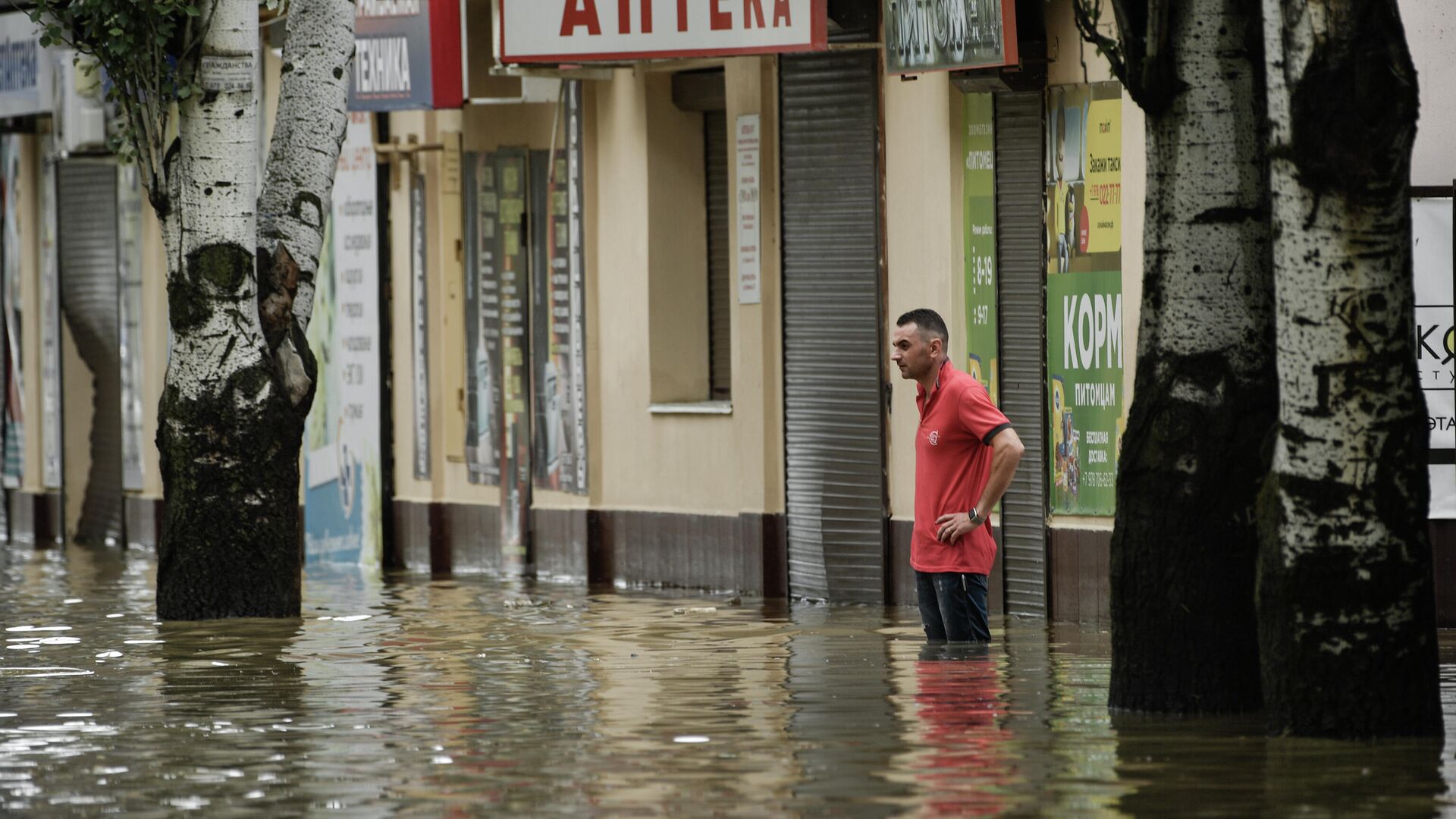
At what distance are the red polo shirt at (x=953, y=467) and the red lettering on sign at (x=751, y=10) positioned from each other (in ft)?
17.0

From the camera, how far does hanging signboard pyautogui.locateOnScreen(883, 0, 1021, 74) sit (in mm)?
16359

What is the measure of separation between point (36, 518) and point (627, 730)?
2083cm

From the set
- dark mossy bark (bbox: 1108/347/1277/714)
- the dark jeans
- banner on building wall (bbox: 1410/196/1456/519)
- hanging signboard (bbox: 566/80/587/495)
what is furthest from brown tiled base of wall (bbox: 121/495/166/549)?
dark mossy bark (bbox: 1108/347/1277/714)

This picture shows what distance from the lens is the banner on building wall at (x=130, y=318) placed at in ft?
92.7

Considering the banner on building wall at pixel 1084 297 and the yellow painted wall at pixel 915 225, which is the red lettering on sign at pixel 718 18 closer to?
the yellow painted wall at pixel 915 225

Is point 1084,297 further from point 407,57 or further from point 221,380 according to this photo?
point 407,57

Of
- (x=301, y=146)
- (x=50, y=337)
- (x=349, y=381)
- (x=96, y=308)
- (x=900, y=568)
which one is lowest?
(x=900, y=568)

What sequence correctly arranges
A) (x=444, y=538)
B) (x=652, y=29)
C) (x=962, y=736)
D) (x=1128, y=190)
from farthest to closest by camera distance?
(x=444, y=538), (x=652, y=29), (x=1128, y=190), (x=962, y=736)

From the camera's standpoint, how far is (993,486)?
514 inches

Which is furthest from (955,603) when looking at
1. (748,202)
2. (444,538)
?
(444,538)

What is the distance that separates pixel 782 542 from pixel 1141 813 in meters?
10.9

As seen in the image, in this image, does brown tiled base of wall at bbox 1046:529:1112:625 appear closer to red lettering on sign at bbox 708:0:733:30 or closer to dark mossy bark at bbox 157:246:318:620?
red lettering on sign at bbox 708:0:733:30

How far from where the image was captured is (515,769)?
9648 mm

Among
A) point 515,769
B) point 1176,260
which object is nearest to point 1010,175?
point 1176,260
